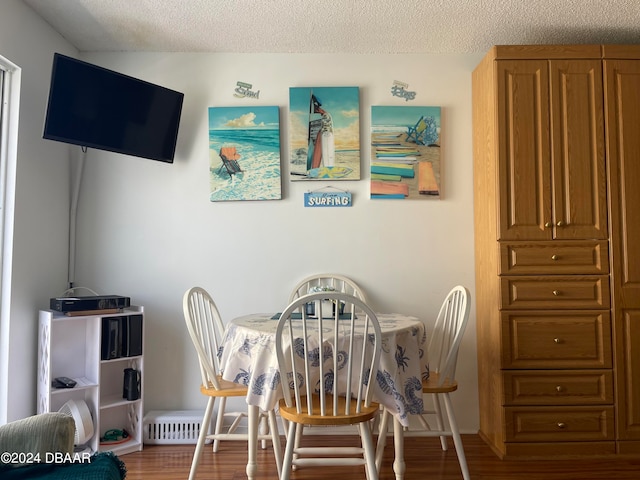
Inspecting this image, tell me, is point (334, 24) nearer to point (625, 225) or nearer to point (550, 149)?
point (550, 149)

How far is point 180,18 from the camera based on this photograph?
2805 millimetres

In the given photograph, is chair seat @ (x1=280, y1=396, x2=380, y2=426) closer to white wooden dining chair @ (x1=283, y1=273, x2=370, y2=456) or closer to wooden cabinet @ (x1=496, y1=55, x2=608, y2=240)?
white wooden dining chair @ (x1=283, y1=273, x2=370, y2=456)

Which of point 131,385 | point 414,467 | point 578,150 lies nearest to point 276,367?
point 414,467

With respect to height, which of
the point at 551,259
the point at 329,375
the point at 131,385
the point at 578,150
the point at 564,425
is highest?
the point at 578,150

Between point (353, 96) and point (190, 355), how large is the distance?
74.8 inches

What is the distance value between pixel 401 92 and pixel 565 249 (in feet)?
4.46

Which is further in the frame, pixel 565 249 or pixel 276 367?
pixel 565 249

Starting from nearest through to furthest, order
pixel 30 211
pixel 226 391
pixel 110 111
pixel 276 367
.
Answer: pixel 276 367 → pixel 226 391 → pixel 30 211 → pixel 110 111

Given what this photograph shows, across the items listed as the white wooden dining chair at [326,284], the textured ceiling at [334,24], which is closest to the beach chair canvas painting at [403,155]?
the textured ceiling at [334,24]

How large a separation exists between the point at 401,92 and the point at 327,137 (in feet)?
1.83

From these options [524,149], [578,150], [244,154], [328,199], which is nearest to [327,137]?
[328,199]

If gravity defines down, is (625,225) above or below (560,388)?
above

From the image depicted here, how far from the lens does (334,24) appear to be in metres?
2.88

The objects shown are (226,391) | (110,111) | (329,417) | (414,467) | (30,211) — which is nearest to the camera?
(329,417)
